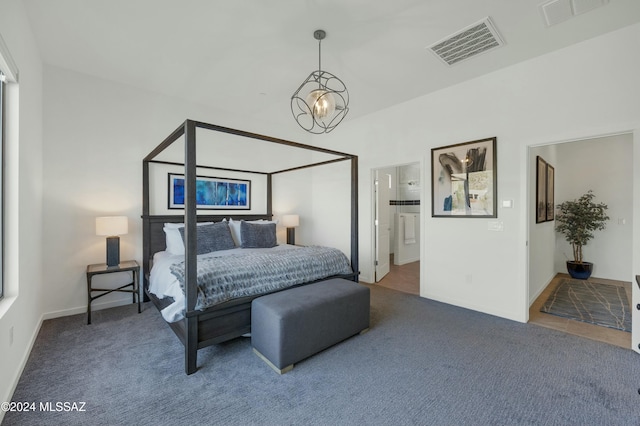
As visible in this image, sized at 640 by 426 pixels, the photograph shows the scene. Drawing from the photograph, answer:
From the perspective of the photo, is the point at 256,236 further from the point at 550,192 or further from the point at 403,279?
the point at 550,192

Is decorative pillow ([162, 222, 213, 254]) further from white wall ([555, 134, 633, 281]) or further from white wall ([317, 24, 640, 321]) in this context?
white wall ([555, 134, 633, 281])

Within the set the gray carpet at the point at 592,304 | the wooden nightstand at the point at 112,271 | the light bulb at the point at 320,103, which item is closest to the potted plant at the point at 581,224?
the gray carpet at the point at 592,304

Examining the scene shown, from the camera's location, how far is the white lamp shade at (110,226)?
10.4 ft

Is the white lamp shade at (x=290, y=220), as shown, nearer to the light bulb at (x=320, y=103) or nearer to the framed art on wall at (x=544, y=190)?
the light bulb at (x=320, y=103)

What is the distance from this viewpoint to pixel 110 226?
3197 mm

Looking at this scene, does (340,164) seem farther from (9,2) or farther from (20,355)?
(20,355)

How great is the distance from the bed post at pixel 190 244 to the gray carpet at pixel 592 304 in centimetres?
414

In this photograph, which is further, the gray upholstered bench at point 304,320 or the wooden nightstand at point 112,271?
the wooden nightstand at point 112,271

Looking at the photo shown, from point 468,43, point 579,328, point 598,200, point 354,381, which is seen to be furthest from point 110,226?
point 598,200

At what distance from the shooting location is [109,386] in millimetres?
1980

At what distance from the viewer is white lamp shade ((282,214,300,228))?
16.6 feet

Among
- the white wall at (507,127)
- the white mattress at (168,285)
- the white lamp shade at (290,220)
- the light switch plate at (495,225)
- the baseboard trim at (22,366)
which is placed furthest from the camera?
the white lamp shade at (290,220)

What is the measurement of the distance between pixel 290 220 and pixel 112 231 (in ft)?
8.80

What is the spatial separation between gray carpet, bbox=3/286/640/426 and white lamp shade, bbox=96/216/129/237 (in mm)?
1066
